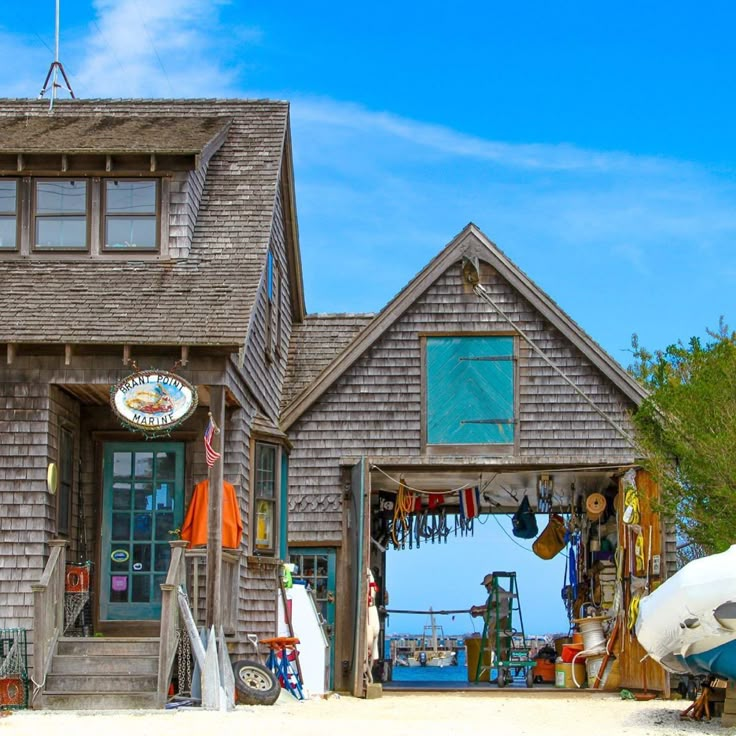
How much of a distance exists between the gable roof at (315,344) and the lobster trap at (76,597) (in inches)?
207

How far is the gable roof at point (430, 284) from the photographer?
20516mm

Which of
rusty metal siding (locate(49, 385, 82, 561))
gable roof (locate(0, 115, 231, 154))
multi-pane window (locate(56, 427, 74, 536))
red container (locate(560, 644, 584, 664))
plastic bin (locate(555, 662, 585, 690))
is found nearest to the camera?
rusty metal siding (locate(49, 385, 82, 561))

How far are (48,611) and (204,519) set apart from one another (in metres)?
2.47

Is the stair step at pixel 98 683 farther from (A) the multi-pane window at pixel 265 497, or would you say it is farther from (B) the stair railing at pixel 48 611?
(A) the multi-pane window at pixel 265 497

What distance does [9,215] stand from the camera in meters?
19.0

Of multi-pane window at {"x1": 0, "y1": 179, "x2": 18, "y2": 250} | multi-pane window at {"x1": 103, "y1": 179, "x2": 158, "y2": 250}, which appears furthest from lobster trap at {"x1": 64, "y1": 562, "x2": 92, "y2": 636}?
multi-pane window at {"x1": 0, "y1": 179, "x2": 18, "y2": 250}

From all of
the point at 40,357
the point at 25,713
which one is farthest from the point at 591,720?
the point at 40,357

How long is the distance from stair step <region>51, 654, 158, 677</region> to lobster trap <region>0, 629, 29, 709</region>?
1.37ft

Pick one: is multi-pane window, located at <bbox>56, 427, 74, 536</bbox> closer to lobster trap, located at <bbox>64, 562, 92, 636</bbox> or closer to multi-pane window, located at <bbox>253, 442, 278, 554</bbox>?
lobster trap, located at <bbox>64, 562, 92, 636</bbox>

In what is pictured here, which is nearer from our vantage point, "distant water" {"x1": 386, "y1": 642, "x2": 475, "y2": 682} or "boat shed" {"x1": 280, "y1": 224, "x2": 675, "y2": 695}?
"boat shed" {"x1": 280, "y1": 224, "x2": 675, "y2": 695}

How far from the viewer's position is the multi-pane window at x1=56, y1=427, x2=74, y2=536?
1722 centimetres

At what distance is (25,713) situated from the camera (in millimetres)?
14906

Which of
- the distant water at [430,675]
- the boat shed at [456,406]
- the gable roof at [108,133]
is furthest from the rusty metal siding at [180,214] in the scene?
the distant water at [430,675]

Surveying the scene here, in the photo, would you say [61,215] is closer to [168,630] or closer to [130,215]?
[130,215]
